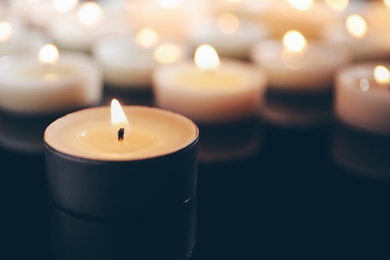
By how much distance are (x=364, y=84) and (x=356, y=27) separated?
421mm

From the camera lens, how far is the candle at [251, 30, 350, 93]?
130 cm

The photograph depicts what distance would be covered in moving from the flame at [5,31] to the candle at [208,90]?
1.64 ft

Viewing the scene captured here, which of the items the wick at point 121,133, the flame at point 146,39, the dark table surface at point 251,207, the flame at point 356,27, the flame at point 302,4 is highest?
the flame at point 302,4

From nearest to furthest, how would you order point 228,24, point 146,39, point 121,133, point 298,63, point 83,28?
point 121,133, point 298,63, point 146,39, point 83,28, point 228,24

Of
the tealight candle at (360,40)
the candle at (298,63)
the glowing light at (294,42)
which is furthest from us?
the tealight candle at (360,40)

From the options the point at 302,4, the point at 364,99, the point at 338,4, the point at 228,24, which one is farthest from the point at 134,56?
the point at 338,4

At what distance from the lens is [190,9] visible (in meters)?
1.97

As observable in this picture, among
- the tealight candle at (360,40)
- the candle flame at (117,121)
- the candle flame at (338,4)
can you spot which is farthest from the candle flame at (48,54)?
the candle flame at (338,4)

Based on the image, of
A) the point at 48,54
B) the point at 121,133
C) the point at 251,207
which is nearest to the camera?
the point at 121,133

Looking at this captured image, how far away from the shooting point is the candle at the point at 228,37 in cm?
157

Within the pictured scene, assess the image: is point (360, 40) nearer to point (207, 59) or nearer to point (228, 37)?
point (228, 37)

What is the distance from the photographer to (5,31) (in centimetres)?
151

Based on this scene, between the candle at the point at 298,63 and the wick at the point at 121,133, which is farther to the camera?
the candle at the point at 298,63

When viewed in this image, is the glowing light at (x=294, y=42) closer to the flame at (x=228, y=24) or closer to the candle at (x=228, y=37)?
the candle at (x=228, y=37)
